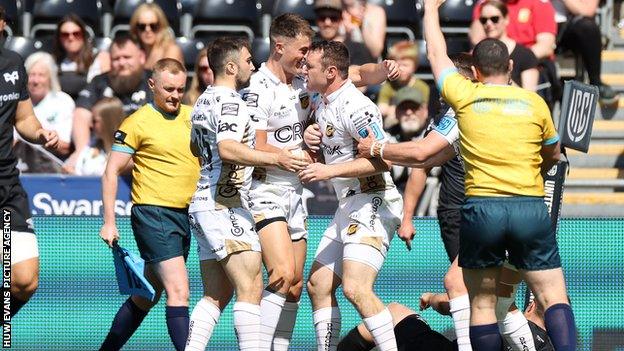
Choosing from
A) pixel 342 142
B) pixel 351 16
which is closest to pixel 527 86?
pixel 351 16

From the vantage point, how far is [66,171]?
12102 mm

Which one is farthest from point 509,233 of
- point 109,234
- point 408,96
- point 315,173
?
point 408,96

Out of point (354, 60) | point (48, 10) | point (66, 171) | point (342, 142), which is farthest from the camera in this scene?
point (48, 10)

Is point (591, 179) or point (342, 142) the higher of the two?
point (342, 142)

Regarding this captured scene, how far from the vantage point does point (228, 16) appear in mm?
14719

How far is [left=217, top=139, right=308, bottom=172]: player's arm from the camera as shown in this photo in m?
8.43

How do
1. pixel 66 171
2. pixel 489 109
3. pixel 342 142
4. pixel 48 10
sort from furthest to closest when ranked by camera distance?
pixel 48 10 < pixel 66 171 < pixel 342 142 < pixel 489 109

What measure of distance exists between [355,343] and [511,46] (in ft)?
13.6

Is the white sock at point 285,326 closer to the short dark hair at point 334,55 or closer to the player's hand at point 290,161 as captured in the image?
the player's hand at point 290,161

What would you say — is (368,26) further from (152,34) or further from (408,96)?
(152,34)

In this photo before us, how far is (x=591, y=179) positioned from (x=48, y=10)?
233 inches

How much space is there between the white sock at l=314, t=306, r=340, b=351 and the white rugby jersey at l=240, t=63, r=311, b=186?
87cm

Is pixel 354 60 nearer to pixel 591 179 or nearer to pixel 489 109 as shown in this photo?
pixel 591 179

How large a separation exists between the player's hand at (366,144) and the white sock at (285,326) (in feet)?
4.04
